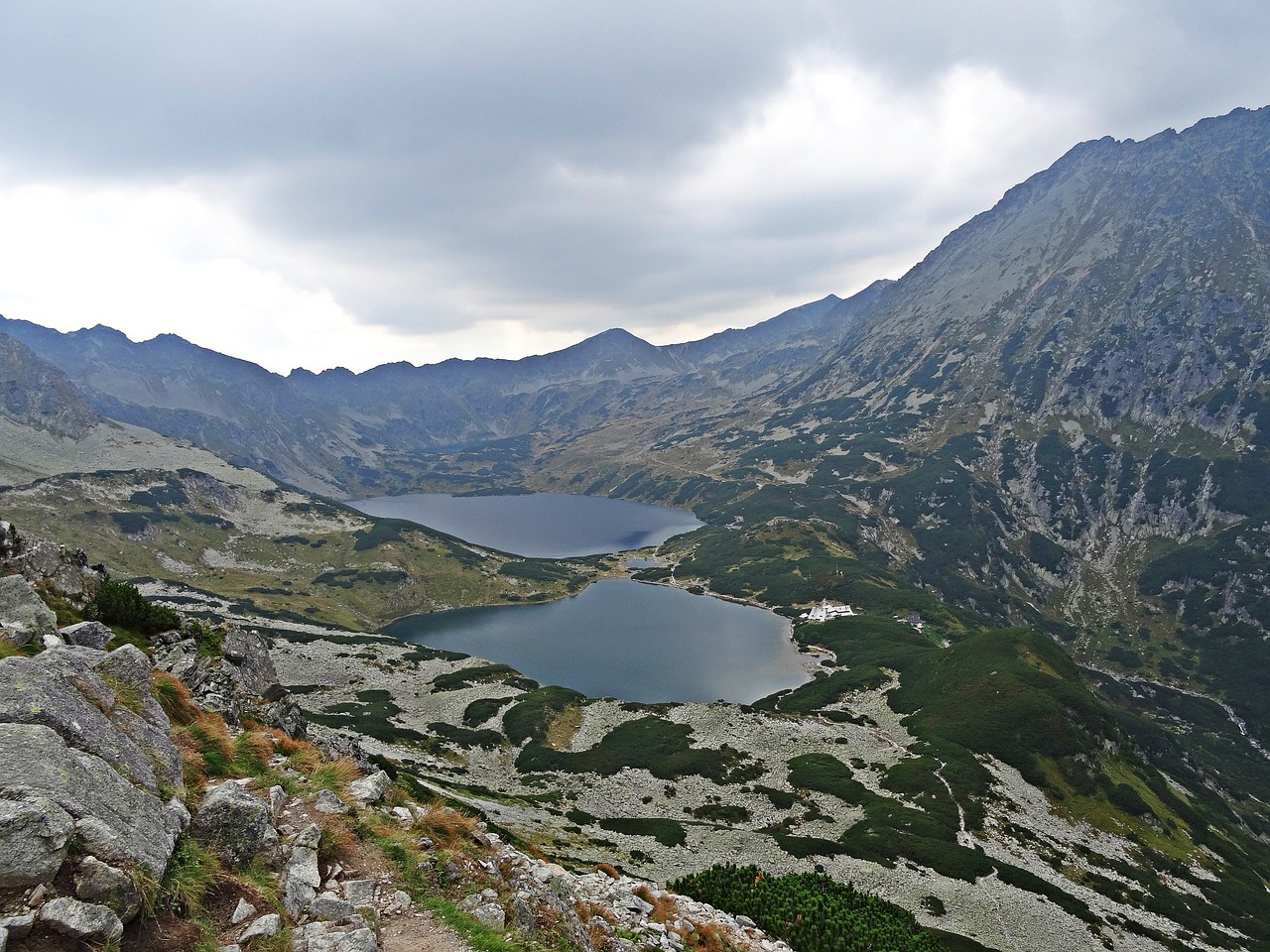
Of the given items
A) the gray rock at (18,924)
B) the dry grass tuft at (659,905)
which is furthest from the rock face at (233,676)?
the dry grass tuft at (659,905)

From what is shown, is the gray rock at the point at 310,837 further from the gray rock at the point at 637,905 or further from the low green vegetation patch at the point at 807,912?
the low green vegetation patch at the point at 807,912

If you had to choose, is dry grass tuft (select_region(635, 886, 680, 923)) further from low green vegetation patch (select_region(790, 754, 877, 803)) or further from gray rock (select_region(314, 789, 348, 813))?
low green vegetation patch (select_region(790, 754, 877, 803))

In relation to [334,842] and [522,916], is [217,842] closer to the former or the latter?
[334,842]

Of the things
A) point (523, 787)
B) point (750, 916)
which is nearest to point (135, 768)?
point (750, 916)

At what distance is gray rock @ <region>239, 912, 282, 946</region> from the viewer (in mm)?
9969

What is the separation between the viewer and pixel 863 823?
194ft

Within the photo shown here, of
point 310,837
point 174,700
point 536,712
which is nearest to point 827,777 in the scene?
point 536,712

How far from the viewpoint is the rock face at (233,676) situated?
2331cm

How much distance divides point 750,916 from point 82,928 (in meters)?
29.4

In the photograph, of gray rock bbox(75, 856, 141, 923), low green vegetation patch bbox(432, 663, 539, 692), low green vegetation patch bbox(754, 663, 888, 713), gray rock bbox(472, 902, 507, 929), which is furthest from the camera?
low green vegetation patch bbox(432, 663, 539, 692)

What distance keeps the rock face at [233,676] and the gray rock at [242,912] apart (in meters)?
13.2

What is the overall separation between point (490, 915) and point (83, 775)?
856 centimetres

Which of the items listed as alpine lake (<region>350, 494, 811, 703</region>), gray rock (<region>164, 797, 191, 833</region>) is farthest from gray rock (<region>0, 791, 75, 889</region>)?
alpine lake (<region>350, 494, 811, 703</region>)

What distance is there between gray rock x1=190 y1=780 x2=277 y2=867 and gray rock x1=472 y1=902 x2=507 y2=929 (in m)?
4.83
